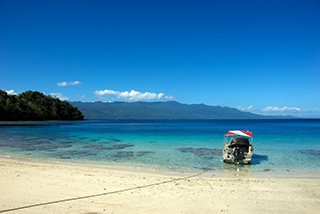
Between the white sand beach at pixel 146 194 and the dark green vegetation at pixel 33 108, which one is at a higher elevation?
the dark green vegetation at pixel 33 108

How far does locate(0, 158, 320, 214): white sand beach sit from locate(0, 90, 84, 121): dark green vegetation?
115438 mm

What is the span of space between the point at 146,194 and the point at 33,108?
135 m

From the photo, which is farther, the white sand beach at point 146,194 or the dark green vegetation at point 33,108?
the dark green vegetation at point 33,108

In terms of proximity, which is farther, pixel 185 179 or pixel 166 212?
pixel 185 179

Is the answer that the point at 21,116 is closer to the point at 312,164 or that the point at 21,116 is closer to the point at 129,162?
the point at 129,162

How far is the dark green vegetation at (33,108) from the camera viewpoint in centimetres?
10931

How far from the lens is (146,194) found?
920 centimetres

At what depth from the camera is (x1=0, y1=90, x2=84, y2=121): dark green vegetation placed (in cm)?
10931

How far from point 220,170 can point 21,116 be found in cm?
12502

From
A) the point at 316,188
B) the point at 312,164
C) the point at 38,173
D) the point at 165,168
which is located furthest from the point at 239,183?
the point at 38,173

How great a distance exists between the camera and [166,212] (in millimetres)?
7207

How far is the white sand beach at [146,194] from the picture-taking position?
7543mm

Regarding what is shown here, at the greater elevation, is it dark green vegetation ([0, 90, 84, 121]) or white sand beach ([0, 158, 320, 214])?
dark green vegetation ([0, 90, 84, 121])

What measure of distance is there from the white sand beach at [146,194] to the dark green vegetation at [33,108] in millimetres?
115438
